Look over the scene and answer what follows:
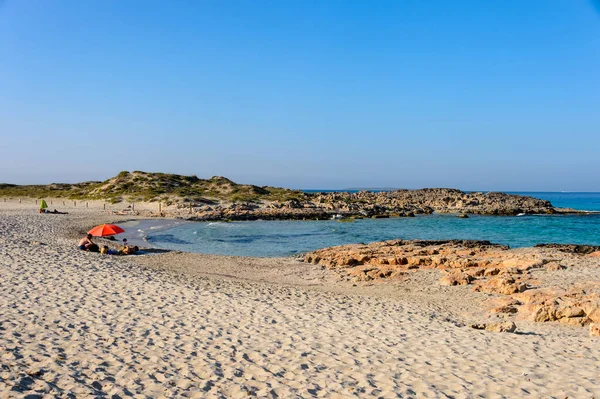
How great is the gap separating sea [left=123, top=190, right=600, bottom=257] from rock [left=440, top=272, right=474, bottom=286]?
11780 mm

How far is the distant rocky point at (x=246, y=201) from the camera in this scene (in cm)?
5488

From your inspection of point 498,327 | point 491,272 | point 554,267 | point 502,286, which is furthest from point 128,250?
point 554,267

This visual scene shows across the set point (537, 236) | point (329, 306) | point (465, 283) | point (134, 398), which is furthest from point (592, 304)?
point (537, 236)

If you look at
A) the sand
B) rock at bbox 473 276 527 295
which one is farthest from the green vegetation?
rock at bbox 473 276 527 295

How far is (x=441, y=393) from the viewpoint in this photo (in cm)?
701

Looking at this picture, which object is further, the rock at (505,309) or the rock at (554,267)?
the rock at (554,267)

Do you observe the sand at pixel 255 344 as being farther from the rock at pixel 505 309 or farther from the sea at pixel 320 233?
the sea at pixel 320 233

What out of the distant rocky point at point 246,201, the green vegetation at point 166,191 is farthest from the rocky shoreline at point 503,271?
→ the green vegetation at point 166,191

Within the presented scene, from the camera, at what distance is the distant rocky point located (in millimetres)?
54875

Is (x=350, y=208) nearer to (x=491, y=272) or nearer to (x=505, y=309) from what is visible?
(x=491, y=272)

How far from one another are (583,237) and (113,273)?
3624 cm

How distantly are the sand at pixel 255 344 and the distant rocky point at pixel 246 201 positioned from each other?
37.0 meters

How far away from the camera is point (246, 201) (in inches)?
2493

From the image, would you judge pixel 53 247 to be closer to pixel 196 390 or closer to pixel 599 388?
pixel 196 390
